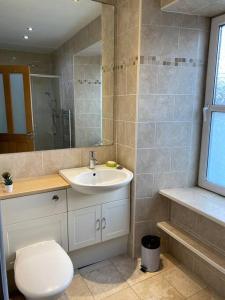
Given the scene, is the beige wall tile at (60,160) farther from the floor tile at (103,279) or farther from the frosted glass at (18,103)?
the floor tile at (103,279)

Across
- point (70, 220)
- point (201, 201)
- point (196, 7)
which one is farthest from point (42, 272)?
point (196, 7)

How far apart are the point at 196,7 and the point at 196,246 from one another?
1854 mm

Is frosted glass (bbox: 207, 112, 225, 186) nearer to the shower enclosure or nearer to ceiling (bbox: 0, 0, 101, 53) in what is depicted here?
the shower enclosure

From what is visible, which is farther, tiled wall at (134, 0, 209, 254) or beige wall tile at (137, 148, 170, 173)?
beige wall tile at (137, 148, 170, 173)

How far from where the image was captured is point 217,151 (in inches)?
80.6

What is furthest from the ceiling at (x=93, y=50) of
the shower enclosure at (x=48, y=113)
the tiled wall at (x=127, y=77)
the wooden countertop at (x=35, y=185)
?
the wooden countertop at (x=35, y=185)

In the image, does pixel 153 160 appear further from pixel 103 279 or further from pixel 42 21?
pixel 42 21

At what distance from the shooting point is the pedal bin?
2.03 metres

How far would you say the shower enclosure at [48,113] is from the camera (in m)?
1.96

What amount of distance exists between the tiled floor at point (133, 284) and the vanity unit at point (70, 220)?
0.49 ft

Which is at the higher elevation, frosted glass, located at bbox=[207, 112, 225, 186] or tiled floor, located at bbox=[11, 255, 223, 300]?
frosted glass, located at bbox=[207, 112, 225, 186]

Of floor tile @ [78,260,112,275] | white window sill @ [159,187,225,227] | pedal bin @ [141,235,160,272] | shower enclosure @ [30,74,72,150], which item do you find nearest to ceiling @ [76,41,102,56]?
shower enclosure @ [30,74,72,150]

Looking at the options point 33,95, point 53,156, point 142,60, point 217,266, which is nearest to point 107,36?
point 142,60

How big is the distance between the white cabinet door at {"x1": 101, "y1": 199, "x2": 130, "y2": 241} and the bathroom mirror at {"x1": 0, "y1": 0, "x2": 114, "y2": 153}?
0.62 m
